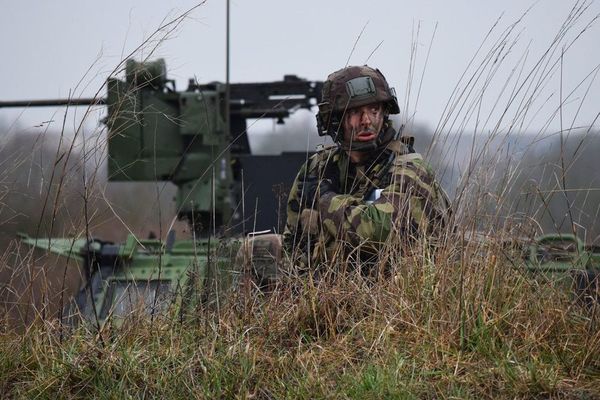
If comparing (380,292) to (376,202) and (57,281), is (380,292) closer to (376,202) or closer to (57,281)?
(376,202)

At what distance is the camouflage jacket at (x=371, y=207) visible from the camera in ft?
13.0

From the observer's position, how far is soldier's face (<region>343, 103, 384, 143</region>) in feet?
14.7

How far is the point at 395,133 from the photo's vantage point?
4590 mm

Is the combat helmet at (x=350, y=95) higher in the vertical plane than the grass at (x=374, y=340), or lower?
Answer: higher

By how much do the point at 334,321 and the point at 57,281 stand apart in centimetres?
160

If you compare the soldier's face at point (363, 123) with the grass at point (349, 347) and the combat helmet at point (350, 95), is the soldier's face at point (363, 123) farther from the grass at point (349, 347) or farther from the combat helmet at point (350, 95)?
the grass at point (349, 347)

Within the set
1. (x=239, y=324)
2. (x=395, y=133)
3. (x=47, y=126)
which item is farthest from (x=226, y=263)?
(x=395, y=133)

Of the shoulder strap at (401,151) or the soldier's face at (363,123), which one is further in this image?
the soldier's face at (363,123)

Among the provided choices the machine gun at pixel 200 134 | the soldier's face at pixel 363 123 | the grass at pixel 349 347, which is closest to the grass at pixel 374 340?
the grass at pixel 349 347

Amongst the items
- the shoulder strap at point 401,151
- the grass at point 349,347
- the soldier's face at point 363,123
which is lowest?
the grass at point 349,347

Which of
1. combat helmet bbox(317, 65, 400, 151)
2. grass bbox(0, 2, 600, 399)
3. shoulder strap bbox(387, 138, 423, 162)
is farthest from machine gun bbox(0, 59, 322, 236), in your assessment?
grass bbox(0, 2, 600, 399)

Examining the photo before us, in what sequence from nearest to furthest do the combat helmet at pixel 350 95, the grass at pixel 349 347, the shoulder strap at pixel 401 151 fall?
the grass at pixel 349 347
the shoulder strap at pixel 401 151
the combat helmet at pixel 350 95

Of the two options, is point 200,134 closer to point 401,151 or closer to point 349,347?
point 401,151

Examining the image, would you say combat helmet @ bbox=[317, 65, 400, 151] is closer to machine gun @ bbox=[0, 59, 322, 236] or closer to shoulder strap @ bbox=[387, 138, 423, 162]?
shoulder strap @ bbox=[387, 138, 423, 162]
